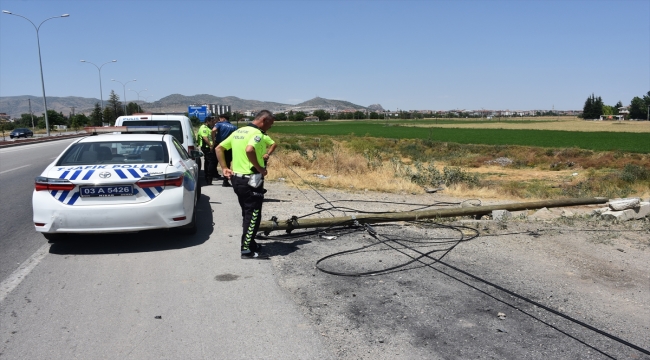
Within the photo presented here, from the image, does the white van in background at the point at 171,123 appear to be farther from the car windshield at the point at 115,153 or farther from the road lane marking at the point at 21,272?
the road lane marking at the point at 21,272

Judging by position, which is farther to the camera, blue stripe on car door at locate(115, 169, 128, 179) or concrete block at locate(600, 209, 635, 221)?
concrete block at locate(600, 209, 635, 221)

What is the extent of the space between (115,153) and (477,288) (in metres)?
5.19

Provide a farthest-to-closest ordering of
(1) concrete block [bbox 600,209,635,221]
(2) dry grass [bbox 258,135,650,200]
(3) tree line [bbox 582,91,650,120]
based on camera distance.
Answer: (3) tree line [bbox 582,91,650,120], (2) dry grass [bbox 258,135,650,200], (1) concrete block [bbox 600,209,635,221]

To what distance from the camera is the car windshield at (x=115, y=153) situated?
678 centimetres

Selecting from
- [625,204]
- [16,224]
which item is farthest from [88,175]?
[625,204]

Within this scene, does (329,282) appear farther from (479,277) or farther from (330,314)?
(479,277)

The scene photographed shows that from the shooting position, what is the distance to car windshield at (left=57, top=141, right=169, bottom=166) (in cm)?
678

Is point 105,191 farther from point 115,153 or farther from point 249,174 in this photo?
point 249,174

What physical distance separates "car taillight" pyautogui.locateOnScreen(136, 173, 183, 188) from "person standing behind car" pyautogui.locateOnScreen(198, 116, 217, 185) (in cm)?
650

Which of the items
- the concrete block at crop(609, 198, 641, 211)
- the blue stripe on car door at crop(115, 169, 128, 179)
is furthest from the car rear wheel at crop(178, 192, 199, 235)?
the concrete block at crop(609, 198, 641, 211)

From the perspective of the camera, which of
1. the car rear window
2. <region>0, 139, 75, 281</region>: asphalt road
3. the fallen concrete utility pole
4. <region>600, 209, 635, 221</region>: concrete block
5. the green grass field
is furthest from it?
the green grass field

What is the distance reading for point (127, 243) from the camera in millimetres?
6855

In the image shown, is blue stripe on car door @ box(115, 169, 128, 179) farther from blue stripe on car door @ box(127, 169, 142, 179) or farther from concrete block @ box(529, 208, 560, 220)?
concrete block @ box(529, 208, 560, 220)

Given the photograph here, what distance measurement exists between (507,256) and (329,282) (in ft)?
8.16
